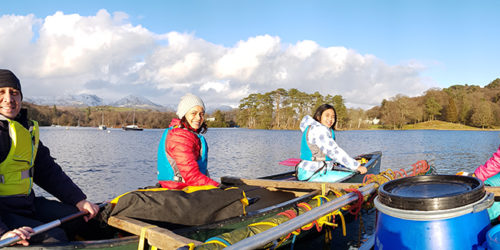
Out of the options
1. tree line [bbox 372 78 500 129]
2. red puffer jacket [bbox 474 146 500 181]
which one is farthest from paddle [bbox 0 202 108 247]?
tree line [bbox 372 78 500 129]

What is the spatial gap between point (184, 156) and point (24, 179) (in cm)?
151

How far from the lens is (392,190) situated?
2912 mm

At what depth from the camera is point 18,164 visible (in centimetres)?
302

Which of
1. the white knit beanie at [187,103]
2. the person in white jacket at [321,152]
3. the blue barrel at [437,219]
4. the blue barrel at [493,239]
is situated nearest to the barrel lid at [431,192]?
the blue barrel at [437,219]

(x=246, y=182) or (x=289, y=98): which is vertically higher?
(x=289, y=98)

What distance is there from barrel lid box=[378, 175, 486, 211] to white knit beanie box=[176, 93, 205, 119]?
91.7 inches

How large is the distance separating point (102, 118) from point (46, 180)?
108 meters

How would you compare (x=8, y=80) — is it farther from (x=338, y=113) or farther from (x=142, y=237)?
(x=338, y=113)

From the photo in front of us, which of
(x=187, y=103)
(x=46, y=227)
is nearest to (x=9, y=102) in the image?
(x=46, y=227)

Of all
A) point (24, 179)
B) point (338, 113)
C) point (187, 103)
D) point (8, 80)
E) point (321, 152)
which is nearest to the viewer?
point (8, 80)

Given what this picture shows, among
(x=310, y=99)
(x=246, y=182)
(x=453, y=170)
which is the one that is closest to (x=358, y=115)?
(x=310, y=99)

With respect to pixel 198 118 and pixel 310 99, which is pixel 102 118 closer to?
pixel 310 99

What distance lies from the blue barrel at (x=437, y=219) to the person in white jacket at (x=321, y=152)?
336cm

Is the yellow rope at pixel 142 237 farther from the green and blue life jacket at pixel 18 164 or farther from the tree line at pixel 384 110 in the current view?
the tree line at pixel 384 110
